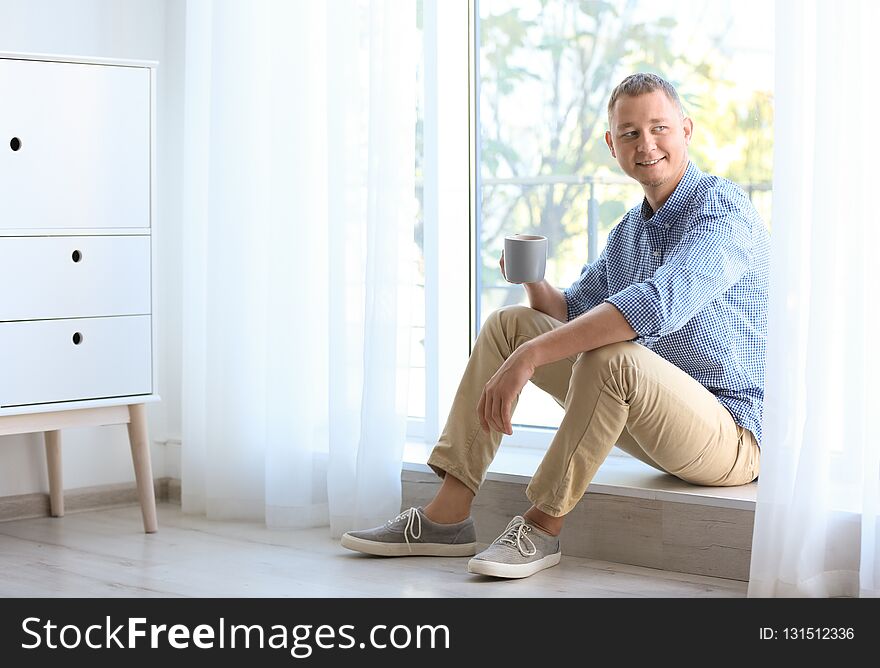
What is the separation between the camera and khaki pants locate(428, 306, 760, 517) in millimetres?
2279

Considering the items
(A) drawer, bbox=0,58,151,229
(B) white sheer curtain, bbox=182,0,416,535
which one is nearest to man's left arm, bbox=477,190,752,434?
(B) white sheer curtain, bbox=182,0,416,535

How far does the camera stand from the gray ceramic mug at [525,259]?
2.41 m

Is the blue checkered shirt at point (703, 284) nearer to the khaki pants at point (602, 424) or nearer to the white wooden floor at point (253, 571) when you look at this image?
the khaki pants at point (602, 424)

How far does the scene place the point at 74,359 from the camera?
275 centimetres

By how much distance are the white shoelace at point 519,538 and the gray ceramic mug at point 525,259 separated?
0.48 m

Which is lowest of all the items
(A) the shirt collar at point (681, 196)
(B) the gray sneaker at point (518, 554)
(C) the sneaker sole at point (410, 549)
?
(C) the sneaker sole at point (410, 549)

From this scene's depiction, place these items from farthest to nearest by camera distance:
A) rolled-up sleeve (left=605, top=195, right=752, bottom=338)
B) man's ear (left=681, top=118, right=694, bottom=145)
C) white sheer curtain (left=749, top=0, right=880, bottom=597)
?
1. man's ear (left=681, top=118, right=694, bottom=145)
2. rolled-up sleeve (left=605, top=195, right=752, bottom=338)
3. white sheer curtain (left=749, top=0, right=880, bottom=597)

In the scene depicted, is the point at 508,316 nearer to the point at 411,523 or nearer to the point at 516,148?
the point at 411,523

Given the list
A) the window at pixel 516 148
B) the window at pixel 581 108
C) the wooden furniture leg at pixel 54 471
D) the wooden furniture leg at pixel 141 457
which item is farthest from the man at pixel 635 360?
the wooden furniture leg at pixel 54 471

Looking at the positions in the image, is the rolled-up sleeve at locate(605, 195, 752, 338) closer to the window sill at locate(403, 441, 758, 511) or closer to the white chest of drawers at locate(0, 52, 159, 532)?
the window sill at locate(403, 441, 758, 511)

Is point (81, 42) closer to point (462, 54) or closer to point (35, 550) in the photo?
point (462, 54)

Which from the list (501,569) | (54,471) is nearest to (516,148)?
(501,569)
